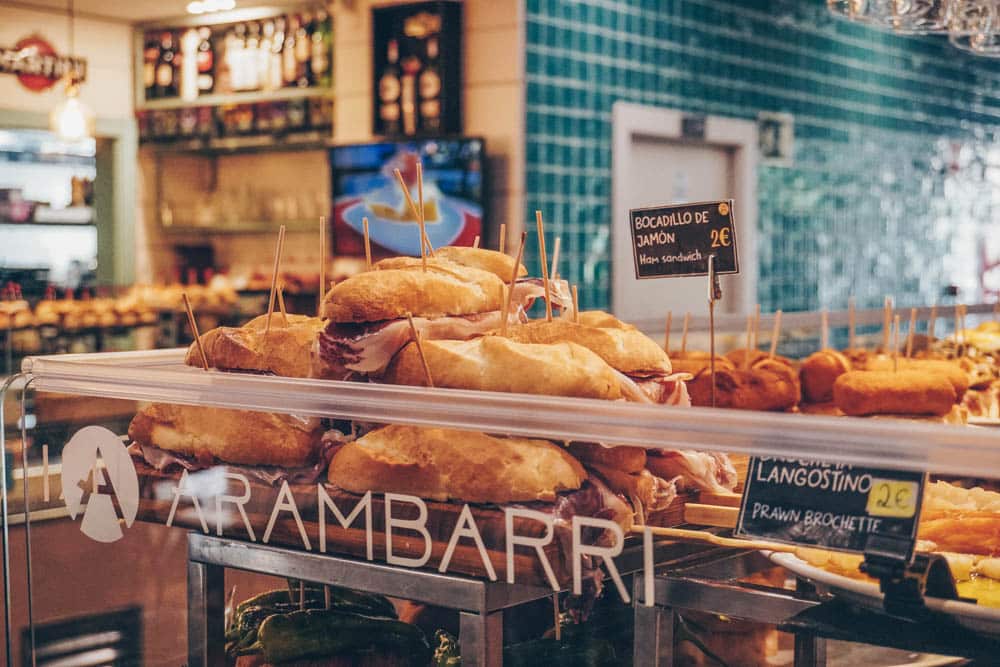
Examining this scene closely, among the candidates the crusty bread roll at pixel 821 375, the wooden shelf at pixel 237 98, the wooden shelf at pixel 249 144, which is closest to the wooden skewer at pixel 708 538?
the crusty bread roll at pixel 821 375

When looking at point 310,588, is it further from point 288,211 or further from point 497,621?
point 288,211

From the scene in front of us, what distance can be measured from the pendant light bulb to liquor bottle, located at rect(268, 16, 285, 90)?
943 mm

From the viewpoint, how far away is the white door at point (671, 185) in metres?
5.91

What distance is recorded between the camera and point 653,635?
127cm

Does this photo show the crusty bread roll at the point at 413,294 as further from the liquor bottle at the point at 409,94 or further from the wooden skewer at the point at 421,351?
the liquor bottle at the point at 409,94

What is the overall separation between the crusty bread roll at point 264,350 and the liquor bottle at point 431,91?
12.9 ft

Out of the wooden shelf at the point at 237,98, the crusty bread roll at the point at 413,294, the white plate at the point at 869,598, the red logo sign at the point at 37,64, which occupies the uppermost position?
the red logo sign at the point at 37,64

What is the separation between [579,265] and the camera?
5.72 m

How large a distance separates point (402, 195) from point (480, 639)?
4480mm

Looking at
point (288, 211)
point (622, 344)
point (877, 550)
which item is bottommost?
point (877, 550)

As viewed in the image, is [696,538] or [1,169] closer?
[696,538]

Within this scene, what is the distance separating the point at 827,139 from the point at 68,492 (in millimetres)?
6737

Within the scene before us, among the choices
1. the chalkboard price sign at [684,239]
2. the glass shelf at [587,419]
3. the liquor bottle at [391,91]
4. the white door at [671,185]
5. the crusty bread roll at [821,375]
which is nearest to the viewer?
the glass shelf at [587,419]

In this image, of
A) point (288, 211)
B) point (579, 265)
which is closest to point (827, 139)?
point (579, 265)
